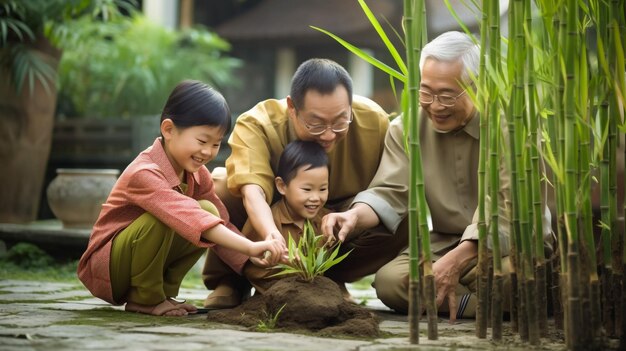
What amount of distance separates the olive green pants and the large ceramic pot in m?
2.40

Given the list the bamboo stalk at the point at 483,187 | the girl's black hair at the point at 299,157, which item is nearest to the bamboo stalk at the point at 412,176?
the bamboo stalk at the point at 483,187

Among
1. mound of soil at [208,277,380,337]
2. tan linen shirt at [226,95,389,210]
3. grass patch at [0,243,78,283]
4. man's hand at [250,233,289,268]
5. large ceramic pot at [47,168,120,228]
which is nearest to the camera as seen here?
mound of soil at [208,277,380,337]

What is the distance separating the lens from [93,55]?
8.60 meters

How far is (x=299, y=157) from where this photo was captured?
3.43 m

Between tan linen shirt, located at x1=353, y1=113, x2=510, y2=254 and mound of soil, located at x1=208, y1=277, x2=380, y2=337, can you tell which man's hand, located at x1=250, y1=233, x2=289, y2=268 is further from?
tan linen shirt, located at x1=353, y1=113, x2=510, y2=254

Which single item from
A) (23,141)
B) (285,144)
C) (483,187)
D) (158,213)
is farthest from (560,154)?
(23,141)

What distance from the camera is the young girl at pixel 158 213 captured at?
10.3 ft

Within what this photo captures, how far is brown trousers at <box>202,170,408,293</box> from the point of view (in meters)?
3.72

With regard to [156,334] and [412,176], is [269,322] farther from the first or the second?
[412,176]

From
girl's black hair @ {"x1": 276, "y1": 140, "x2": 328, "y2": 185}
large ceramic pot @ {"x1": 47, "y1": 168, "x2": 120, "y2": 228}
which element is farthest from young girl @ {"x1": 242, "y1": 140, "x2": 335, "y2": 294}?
large ceramic pot @ {"x1": 47, "y1": 168, "x2": 120, "y2": 228}

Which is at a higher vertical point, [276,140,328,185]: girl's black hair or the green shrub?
the green shrub

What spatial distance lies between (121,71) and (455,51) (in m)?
5.77

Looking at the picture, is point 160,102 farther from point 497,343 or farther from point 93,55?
point 497,343

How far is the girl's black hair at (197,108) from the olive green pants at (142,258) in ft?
1.07
